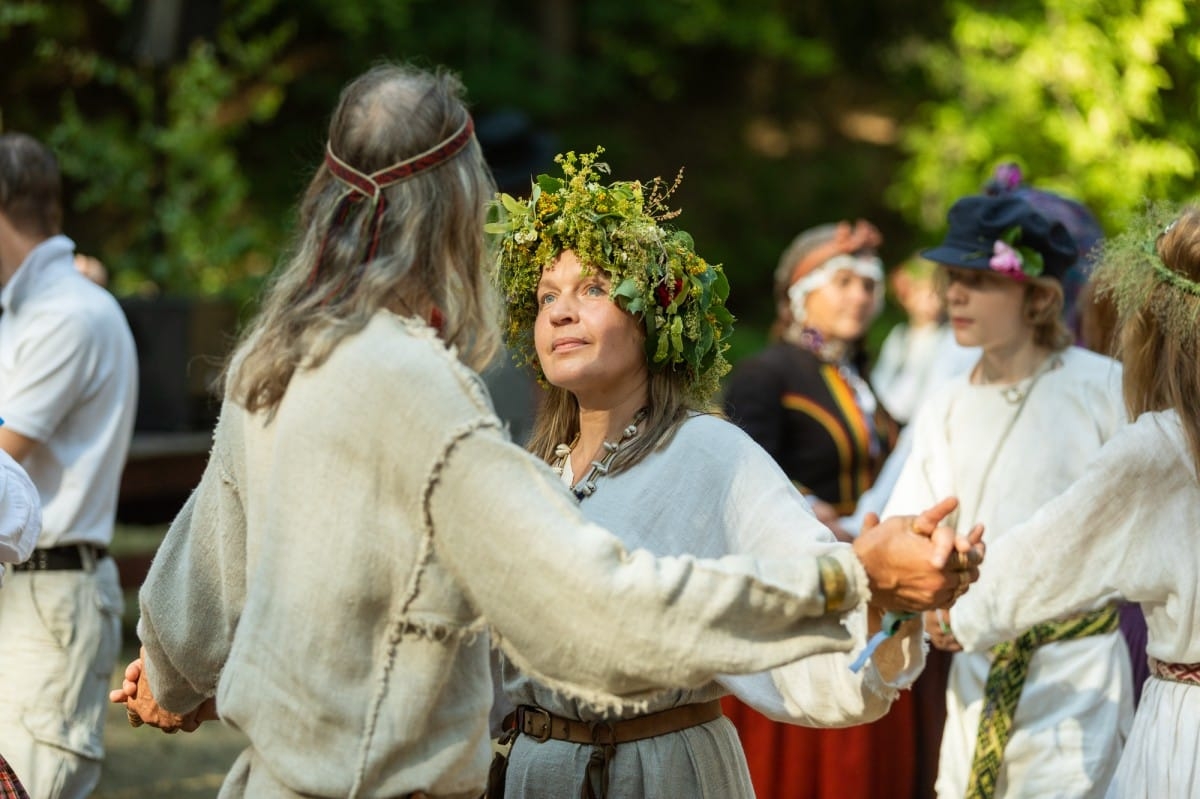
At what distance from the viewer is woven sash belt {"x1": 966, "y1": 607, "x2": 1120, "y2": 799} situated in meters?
4.46

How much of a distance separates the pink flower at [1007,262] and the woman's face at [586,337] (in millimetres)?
1756

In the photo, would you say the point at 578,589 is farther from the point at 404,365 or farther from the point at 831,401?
the point at 831,401

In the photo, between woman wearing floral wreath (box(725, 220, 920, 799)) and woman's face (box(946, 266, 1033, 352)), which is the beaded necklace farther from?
woman wearing floral wreath (box(725, 220, 920, 799))

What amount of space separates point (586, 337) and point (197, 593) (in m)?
0.91

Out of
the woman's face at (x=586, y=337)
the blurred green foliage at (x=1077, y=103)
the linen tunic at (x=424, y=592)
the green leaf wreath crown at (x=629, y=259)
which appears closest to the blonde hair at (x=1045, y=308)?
the green leaf wreath crown at (x=629, y=259)

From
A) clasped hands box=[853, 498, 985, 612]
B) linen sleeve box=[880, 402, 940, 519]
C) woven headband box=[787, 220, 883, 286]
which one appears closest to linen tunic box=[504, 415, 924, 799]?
clasped hands box=[853, 498, 985, 612]

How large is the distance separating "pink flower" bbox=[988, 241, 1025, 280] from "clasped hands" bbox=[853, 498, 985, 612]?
2.22 m

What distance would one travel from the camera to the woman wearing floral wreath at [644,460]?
117 inches

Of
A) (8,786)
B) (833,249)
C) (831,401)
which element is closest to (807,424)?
(831,401)

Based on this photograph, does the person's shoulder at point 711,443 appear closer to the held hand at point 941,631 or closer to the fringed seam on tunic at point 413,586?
the fringed seam on tunic at point 413,586

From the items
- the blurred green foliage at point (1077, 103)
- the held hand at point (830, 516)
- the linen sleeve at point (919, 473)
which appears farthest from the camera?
the blurred green foliage at point (1077, 103)

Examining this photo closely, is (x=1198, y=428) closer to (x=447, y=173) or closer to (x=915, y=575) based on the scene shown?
(x=915, y=575)

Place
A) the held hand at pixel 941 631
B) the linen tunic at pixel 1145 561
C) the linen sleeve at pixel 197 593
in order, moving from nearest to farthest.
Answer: the linen sleeve at pixel 197 593 < the linen tunic at pixel 1145 561 < the held hand at pixel 941 631

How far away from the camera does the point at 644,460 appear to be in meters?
3.15
